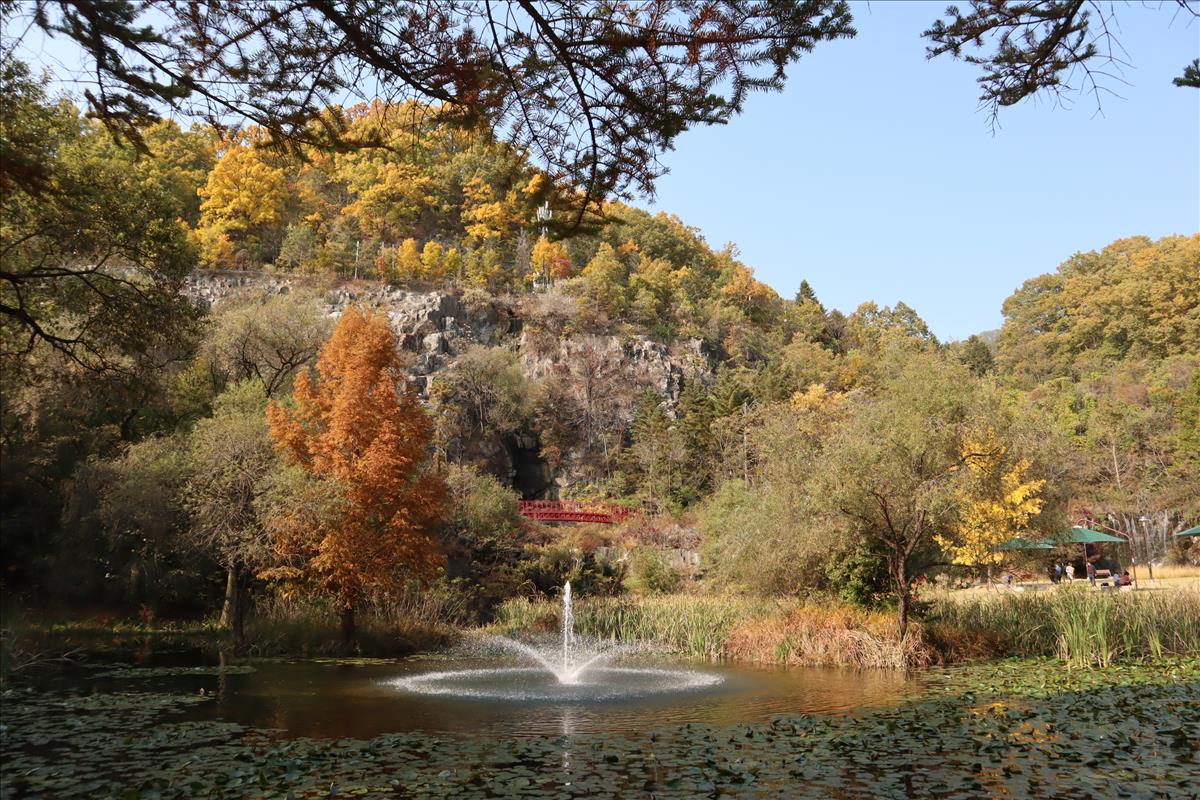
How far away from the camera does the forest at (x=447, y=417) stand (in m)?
10.1

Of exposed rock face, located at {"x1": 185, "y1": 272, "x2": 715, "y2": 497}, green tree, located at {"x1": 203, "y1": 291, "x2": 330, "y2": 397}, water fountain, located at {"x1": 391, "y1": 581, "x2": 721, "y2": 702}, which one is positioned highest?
exposed rock face, located at {"x1": 185, "y1": 272, "x2": 715, "y2": 497}

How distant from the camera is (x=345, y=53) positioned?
5469 mm

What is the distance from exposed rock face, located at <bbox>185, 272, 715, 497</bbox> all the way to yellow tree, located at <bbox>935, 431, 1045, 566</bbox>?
28173mm

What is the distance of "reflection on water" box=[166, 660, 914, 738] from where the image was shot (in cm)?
930

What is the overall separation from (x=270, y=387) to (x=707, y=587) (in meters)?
17.1

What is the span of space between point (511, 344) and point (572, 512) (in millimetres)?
21403

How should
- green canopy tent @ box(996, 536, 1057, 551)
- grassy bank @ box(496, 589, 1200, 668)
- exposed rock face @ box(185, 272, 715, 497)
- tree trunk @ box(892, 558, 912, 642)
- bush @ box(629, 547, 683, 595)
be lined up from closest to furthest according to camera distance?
1. grassy bank @ box(496, 589, 1200, 668)
2. tree trunk @ box(892, 558, 912, 642)
3. green canopy tent @ box(996, 536, 1057, 551)
4. bush @ box(629, 547, 683, 595)
5. exposed rock face @ box(185, 272, 715, 497)

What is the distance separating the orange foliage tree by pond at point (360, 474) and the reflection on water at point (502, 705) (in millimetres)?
3314

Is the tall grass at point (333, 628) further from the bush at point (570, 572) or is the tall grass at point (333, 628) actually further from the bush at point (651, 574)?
the bush at point (651, 574)

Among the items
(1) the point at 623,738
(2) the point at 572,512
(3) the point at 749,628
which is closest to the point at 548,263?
(2) the point at 572,512

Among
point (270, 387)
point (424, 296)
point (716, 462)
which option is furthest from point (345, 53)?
point (424, 296)

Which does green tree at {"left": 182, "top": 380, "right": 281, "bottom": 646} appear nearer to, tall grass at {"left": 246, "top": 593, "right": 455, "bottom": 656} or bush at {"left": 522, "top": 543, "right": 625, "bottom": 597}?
tall grass at {"left": 246, "top": 593, "right": 455, "bottom": 656}

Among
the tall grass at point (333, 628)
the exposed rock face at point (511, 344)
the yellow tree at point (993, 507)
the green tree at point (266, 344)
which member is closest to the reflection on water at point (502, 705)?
the tall grass at point (333, 628)

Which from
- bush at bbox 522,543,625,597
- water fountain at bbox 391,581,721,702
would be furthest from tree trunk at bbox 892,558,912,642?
bush at bbox 522,543,625,597
